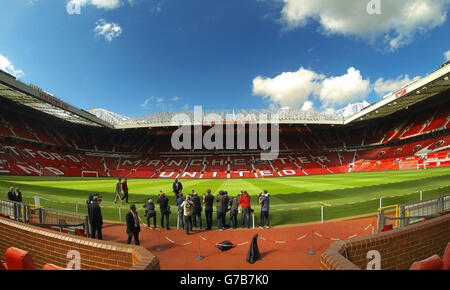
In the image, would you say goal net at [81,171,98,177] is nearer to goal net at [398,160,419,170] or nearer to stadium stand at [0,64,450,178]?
stadium stand at [0,64,450,178]

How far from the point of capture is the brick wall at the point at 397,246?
11.3ft

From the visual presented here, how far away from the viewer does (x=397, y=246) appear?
3855 millimetres

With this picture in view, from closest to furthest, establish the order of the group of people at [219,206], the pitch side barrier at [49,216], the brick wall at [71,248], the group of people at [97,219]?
the brick wall at [71,248], the pitch side barrier at [49,216], the group of people at [97,219], the group of people at [219,206]

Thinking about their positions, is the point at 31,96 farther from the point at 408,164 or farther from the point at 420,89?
the point at 408,164

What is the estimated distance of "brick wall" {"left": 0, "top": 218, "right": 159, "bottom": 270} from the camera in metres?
3.30

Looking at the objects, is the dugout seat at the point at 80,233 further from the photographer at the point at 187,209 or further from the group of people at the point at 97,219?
the photographer at the point at 187,209

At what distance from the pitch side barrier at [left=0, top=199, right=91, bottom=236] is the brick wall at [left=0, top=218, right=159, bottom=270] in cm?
71

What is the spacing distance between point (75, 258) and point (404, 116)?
2324 inches

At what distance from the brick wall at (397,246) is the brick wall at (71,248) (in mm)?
2965

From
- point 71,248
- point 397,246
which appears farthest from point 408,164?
point 71,248

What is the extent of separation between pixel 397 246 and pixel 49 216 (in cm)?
934

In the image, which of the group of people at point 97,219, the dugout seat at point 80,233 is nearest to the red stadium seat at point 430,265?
the group of people at point 97,219

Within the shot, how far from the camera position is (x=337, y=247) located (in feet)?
11.3

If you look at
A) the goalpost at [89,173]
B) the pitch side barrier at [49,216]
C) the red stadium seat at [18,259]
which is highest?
the red stadium seat at [18,259]
